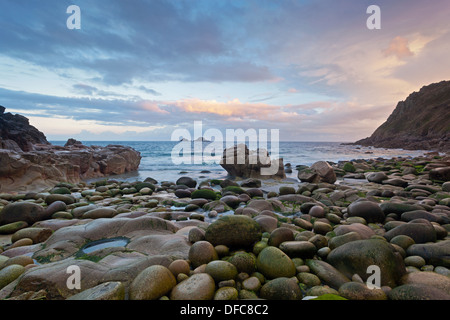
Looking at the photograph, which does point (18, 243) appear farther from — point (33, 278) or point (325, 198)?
point (325, 198)

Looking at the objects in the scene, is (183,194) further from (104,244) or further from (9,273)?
(9,273)

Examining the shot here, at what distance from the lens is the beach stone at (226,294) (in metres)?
2.21

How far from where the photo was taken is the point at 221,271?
8.20 feet

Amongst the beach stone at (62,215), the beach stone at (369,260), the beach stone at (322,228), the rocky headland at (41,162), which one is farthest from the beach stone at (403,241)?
the rocky headland at (41,162)

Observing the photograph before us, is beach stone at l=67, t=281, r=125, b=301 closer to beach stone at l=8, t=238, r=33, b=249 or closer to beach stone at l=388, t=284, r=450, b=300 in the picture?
beach stone at l=8, t=238, r=33, b=249

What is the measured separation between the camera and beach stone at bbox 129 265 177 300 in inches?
86.1

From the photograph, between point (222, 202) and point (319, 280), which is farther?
point (222, 202)

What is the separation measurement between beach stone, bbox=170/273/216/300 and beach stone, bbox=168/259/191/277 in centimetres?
22

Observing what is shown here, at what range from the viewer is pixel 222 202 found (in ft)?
20.7

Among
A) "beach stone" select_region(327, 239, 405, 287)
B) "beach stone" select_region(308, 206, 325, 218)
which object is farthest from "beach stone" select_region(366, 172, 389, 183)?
"beach stone" select_region(327, 239, 405, 287)
